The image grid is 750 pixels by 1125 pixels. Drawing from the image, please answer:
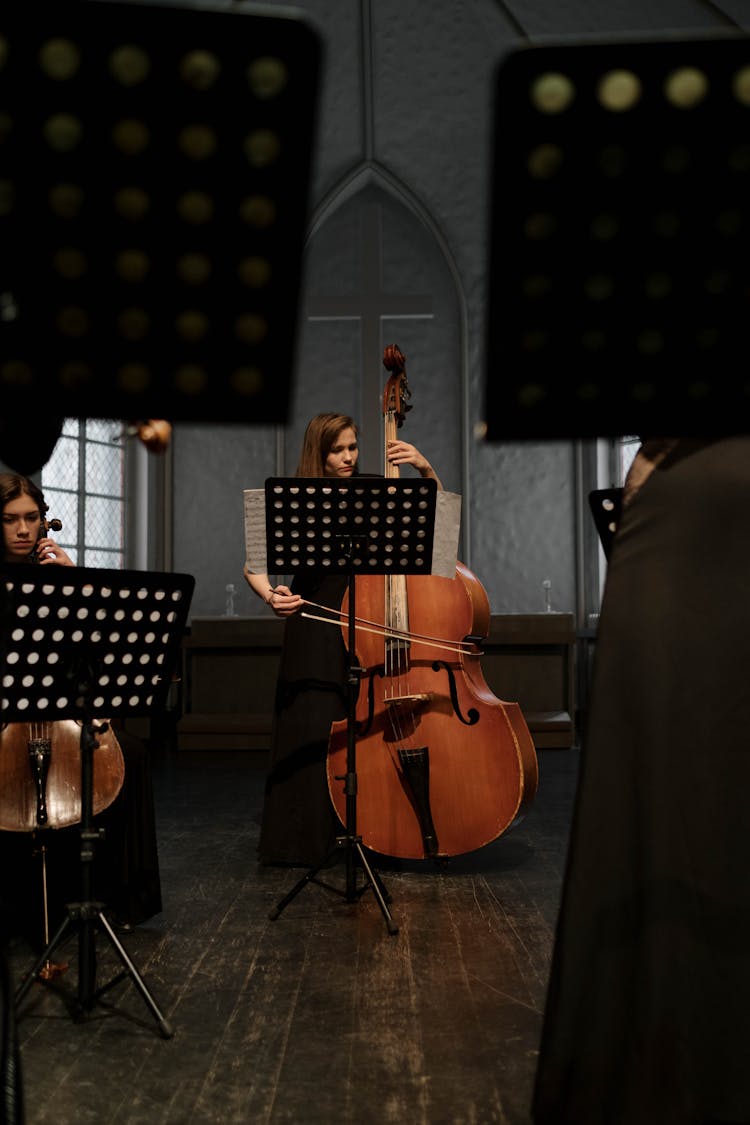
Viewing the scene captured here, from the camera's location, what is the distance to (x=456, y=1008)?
2701 millimetres

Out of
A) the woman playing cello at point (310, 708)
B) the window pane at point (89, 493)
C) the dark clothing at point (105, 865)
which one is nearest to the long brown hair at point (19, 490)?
the dark clothing at point (105, 865)

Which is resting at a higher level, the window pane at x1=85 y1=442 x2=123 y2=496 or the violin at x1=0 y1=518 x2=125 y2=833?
the window pane at x1=85 y1=442 x2=123 y2=496

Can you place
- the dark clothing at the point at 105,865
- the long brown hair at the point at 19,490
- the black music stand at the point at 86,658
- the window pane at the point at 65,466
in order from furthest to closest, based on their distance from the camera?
the window pane at the point at 65,466 < the long brown hair at the point at 19,490 < the dark clothing at the point at 105,865 < the black music stand at the point at 86,658

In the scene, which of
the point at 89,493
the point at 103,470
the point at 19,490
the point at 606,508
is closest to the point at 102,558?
the point at 89,493

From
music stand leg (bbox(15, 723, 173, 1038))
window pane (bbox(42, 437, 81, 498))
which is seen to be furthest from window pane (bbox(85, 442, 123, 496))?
music stand leg (bbox(15, 723, 173, 1038))

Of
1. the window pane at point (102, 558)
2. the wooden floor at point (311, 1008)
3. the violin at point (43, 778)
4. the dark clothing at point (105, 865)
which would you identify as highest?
the window pane at point (102, 558)

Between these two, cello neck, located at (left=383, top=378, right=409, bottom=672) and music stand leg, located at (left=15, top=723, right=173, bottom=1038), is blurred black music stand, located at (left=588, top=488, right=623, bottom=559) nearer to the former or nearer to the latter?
music stand leg, located at (left=15, top=723, right=173, bottom=1038)

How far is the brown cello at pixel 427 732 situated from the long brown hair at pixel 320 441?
1.17ft

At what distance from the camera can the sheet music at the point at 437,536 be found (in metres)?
3.53

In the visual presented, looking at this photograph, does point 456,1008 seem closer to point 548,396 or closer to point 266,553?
point 266,553

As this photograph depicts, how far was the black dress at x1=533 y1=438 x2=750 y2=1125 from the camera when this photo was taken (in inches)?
69.2

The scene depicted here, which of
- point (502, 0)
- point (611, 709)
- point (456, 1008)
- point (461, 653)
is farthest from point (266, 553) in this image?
point (502, 0)

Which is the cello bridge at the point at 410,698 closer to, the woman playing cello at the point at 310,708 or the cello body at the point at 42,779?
the woman playing cello at the point at 310,708

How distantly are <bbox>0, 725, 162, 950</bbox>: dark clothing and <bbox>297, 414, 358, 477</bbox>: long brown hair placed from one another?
1.32m
